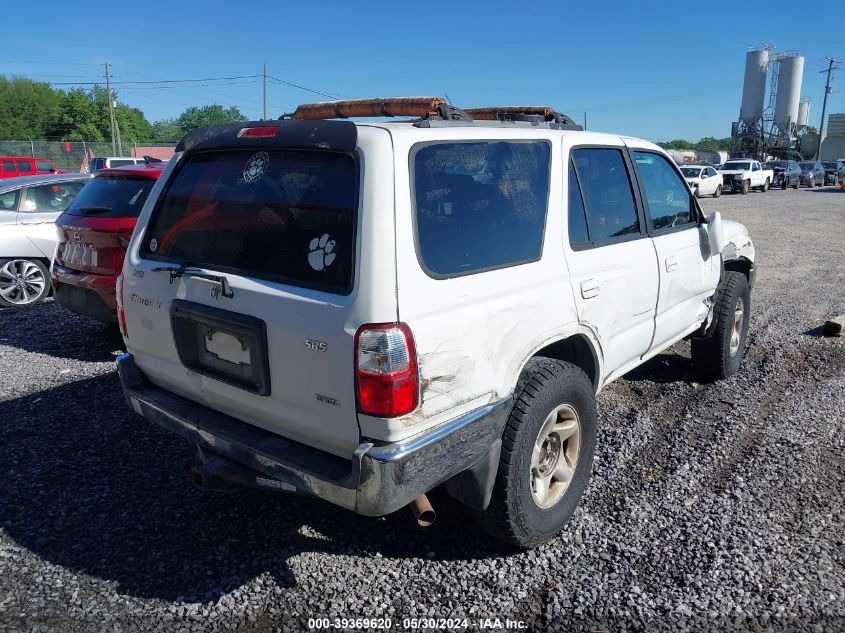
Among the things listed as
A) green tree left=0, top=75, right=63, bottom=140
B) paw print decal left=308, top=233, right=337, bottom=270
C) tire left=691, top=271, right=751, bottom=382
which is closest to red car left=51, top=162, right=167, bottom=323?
paw print decal left=308, top=233, right=337, bottom=270

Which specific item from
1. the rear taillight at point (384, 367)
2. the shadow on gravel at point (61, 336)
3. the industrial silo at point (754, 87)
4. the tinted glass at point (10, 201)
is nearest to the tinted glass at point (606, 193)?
the rear taillight at point (384, 367)

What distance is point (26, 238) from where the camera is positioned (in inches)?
318

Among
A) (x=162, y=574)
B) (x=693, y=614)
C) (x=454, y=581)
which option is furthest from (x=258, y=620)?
(x=693, y=614)

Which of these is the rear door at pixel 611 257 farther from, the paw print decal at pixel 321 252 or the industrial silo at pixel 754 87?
the industrial silo at pixel 754 87

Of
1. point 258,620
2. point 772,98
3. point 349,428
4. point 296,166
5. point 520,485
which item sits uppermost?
point 772,98

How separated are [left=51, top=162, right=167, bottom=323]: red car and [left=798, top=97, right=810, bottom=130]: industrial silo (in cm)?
7073

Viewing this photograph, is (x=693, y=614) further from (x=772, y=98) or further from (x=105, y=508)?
(x=772, y=98)

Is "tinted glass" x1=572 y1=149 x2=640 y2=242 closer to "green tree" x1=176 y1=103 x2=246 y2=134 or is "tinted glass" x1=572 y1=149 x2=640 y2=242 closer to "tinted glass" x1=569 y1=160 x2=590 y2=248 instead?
"tinted glass" x1=569 y1=160 x2=590 y2=248

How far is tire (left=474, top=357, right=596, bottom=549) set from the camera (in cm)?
288

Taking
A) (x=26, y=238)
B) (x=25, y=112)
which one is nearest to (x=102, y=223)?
(x=26, y=238)

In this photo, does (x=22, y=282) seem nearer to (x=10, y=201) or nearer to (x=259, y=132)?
(x=10, y=201)

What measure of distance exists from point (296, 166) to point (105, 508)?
7.02 ft

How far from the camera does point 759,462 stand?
160 inches

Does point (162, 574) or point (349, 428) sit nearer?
point (349, 428)
